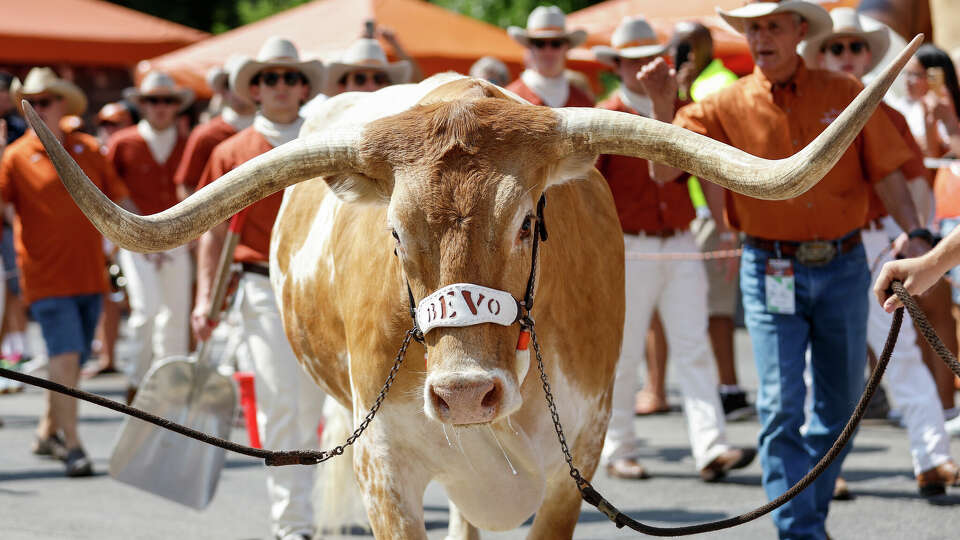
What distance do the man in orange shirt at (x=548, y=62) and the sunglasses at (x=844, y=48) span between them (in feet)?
4.81

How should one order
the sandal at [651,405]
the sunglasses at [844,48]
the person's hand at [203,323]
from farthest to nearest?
the sandal at [651,405] < the sunglasses at [844,48] < the person's hand at [203,323]

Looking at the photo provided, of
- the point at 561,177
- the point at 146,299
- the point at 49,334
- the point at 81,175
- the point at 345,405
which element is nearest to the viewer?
the point at 81,175

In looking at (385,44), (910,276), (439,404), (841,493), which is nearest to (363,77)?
(841,493)

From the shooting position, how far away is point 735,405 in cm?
909

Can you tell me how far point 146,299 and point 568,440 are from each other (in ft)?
19.6

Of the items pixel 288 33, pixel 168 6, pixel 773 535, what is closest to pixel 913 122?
pixel 773 535

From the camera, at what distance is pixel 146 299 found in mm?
9625

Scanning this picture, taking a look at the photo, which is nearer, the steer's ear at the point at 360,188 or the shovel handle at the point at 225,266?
the steer's ear at the point at 360,188

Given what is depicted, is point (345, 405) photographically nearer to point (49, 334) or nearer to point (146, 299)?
point (49, 334)

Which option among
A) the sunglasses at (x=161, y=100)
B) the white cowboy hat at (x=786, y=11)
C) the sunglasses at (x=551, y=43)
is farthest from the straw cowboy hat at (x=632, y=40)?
the sunglasses at (x=161, y=100)

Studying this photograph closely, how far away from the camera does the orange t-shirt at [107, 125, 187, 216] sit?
9914mm

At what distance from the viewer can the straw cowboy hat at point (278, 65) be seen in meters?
6.78

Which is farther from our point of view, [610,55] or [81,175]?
[610,55]

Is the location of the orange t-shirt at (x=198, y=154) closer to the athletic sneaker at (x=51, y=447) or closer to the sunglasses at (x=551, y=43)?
the athletic sneaker at (x=51, y=447)
